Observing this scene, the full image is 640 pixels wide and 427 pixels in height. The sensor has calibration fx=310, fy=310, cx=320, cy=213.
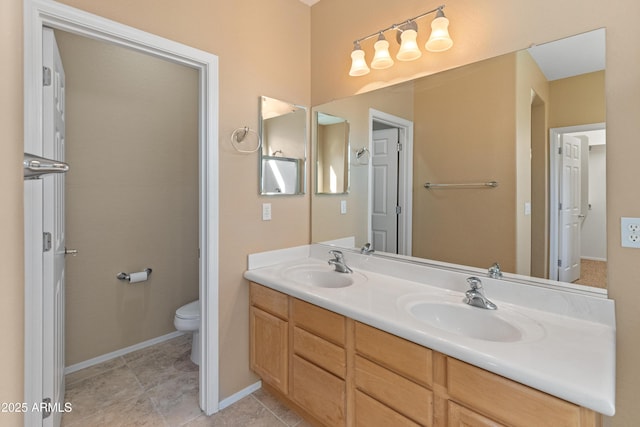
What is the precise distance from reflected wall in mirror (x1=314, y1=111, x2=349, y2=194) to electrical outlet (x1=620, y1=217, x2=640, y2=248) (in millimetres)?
1436

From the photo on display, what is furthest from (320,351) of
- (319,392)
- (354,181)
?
(354,181)

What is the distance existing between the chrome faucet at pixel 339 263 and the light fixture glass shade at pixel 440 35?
1303mm

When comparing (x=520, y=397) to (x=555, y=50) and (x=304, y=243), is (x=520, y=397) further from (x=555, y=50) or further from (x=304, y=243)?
(x=304, y=243)

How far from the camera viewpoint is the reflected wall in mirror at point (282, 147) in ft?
6.81

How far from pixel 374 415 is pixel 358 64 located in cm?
187

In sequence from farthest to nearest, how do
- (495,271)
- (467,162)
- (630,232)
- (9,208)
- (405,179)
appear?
(405,179) < (467,162) < (495,271) < (630,232) < (9,208)

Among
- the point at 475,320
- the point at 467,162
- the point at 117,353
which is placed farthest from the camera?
the point at 117,353

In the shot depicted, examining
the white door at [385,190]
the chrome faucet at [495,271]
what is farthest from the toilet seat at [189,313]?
the chrome faucet at [495,271]

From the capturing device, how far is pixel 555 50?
133 cm

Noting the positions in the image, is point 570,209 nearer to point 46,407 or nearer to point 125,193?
point 46,407

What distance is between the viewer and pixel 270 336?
186 centimetres

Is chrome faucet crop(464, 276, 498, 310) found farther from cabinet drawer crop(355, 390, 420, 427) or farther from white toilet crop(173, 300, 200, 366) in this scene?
white toilet crop(173, 300, 200, 366)

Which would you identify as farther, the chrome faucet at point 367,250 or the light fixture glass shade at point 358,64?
the chrome faucet at point 367,250

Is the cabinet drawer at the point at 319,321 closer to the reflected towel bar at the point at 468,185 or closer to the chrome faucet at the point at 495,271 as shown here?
the chrome faucet at the point at 495,271
